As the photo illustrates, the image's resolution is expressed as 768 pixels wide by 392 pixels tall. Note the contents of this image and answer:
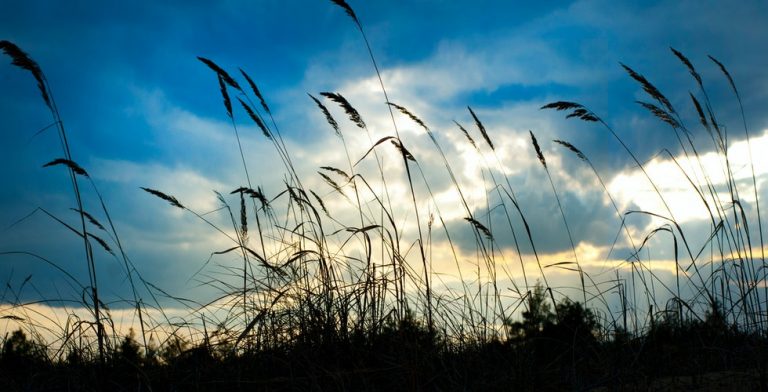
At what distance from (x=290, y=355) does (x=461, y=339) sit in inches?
38.0

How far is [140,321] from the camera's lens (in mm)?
3398

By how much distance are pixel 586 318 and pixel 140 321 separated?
2524 mm

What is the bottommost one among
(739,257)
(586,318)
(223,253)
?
(586,318)

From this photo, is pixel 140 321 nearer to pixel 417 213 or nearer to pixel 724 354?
pixel 417 213

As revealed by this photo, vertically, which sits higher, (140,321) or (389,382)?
(140,321)

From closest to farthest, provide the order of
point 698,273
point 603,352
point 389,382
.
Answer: point 389,382
point 603,352
point 698,273

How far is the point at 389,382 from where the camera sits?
288 cm

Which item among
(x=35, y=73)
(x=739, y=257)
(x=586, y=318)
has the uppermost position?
(x=35, y=73)

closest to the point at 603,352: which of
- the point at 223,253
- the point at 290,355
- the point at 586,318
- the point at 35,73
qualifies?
the point at 586,318

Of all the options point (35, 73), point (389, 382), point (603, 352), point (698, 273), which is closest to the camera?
point (389, 382)

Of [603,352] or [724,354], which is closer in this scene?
[724,354]

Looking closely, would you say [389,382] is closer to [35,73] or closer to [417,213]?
[417,213]

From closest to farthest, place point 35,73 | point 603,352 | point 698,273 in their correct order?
point 603,352, point 35,73, point 698,273

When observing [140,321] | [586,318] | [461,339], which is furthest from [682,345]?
[140,321]
